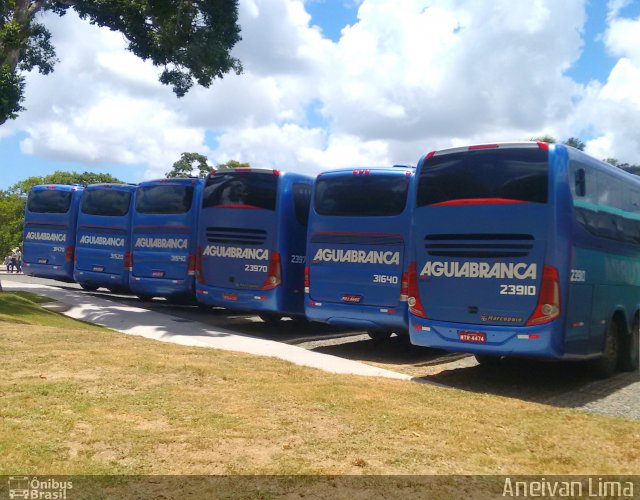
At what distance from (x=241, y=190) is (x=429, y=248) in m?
6.29

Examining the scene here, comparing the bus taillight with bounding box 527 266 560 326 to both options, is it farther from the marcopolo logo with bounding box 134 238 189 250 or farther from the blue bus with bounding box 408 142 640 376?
the marcopolo logo with bounding box 134 238 189 250

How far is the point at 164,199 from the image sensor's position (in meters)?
18.1

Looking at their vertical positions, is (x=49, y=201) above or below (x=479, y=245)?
A: above

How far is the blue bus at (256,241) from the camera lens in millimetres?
14305

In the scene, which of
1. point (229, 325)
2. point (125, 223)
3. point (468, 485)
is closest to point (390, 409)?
point (468, 485)

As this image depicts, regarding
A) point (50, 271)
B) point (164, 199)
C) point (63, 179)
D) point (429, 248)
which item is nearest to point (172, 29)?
point (164, 199)

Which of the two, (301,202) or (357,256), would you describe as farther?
(301,202)

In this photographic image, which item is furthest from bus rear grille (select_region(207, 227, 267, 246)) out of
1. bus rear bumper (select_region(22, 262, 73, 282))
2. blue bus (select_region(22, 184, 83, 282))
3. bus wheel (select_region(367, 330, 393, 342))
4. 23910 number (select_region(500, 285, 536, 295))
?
bus rear bumper (select_region(22, 262, 73, 282))

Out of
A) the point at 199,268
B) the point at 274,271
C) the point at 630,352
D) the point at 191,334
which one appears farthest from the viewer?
the point at 199,268

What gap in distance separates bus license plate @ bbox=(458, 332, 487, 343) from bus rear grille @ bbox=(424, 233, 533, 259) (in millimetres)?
1070

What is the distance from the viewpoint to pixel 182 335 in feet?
43.2

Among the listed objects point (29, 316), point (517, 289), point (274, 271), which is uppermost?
point (274, 271)

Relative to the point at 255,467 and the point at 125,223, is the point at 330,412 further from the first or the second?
the point at 125,223

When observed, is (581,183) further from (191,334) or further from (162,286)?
(162,286)
